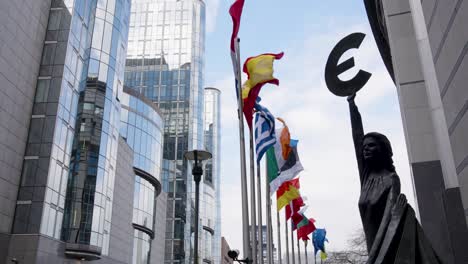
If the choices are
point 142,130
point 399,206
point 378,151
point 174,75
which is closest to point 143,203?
point 142,130

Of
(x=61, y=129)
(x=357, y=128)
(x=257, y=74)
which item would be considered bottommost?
(x=357, y=128)

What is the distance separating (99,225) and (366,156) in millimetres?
36825

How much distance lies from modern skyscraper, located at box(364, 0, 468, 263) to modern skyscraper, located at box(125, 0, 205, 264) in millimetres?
70188

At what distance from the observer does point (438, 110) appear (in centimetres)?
898

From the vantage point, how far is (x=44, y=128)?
33.6 m

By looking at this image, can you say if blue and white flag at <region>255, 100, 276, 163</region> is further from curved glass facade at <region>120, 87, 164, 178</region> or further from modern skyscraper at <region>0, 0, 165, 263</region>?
curved glass facade at <region>120, 87, 164, 178</region>

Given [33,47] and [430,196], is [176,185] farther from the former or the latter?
[430,196]

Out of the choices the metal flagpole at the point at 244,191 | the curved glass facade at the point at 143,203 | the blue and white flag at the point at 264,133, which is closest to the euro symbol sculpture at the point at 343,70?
the metal flagpole at the point at 244,191

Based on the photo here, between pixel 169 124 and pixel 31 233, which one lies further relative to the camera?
pixel 169 124

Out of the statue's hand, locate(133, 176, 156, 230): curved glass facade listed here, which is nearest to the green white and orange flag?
the statue's hand

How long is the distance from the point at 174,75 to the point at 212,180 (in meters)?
28.0

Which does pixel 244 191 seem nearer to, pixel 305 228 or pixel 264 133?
pixel 264 133

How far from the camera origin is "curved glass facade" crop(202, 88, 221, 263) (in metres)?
96.6

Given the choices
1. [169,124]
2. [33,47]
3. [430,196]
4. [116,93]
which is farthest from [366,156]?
[169,124]
